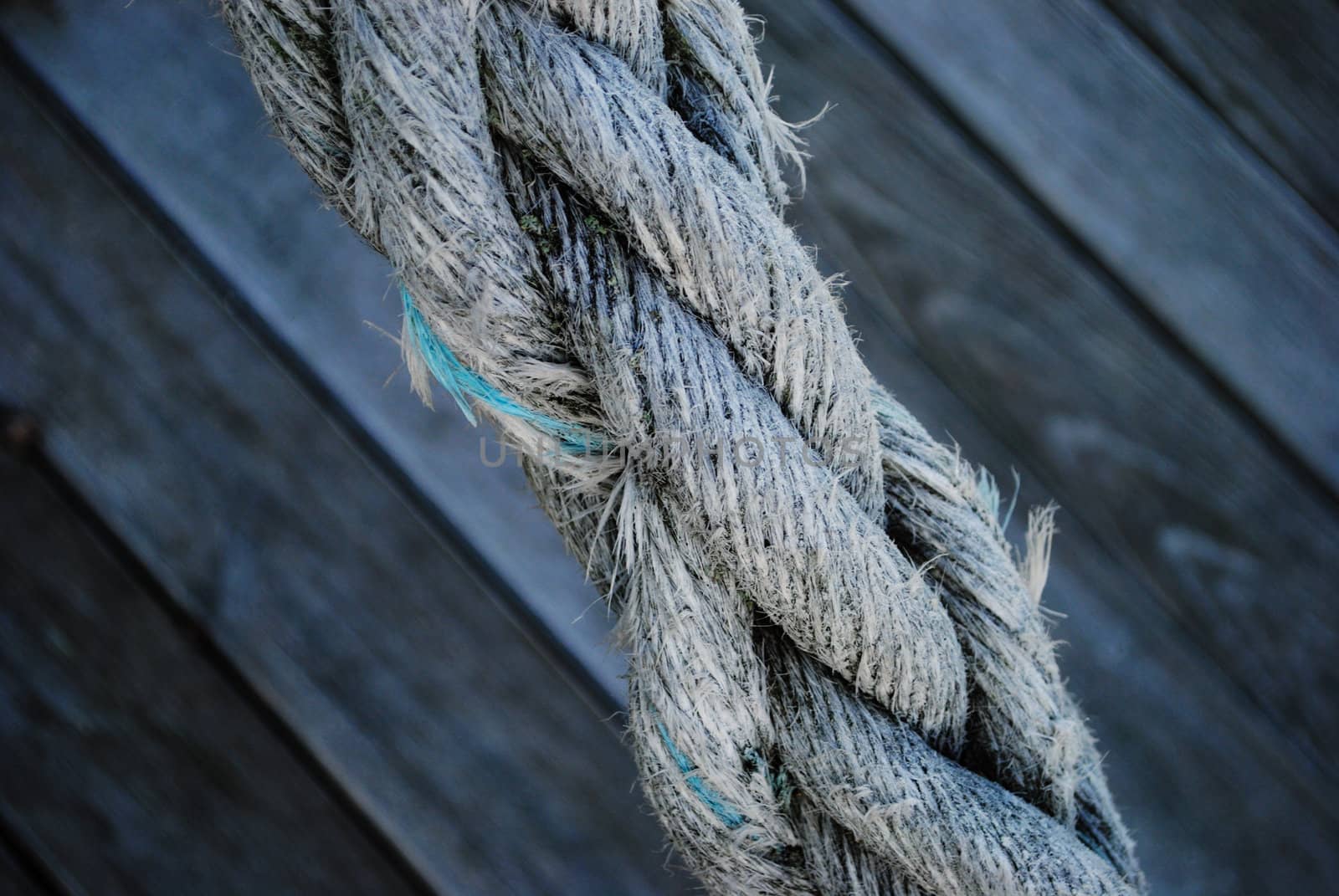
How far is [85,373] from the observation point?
0.73m

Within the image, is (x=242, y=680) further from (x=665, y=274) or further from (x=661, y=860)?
(x=665, y=274)

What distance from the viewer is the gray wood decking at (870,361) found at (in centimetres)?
71

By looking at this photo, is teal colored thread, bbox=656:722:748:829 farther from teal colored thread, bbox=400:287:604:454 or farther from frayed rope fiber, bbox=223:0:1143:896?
teal colored thread, bbox=400:287:604:454

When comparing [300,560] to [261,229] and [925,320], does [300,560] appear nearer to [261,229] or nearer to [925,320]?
[261,229]

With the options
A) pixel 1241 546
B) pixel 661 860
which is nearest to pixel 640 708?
pixel 661 860

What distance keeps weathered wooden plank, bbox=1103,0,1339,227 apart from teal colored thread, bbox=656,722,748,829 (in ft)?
2.19

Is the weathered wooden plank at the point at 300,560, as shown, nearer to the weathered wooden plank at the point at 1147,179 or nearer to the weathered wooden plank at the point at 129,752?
the weathered wooden plank at the point at 129,752

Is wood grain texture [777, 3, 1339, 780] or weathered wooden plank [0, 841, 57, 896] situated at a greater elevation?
weathered wooden plank [0, 841, 57, 896]

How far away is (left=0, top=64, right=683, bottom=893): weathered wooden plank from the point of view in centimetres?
70

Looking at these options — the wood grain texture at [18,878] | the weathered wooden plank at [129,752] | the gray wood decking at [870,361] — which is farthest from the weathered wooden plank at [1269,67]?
the wood grain texture at [18,878]

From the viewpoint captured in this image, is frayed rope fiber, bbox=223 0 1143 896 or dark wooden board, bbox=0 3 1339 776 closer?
frayed rope fiber, bbox=223 0 1143 896

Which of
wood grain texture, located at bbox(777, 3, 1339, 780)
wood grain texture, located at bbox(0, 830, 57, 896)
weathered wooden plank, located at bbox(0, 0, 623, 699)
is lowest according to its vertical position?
wood grain texture, located at bbox(777, 3, 1339, 780)

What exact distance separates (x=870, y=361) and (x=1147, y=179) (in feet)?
0.86

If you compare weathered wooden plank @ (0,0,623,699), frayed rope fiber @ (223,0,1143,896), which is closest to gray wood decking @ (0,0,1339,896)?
weathered wooden plank @ (0,0,623,699)
